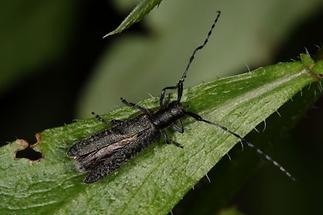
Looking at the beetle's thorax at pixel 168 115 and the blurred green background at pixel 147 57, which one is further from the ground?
the blurred green background at pixel 147 57

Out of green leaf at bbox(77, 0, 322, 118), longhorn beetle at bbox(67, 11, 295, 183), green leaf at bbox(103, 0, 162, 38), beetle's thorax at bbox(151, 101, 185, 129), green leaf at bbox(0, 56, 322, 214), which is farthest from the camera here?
green leaf at bbox(77, 0, 322, 118)

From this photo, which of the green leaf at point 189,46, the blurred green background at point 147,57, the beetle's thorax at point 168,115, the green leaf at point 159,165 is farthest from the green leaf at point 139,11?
the green leaf at point 189,46

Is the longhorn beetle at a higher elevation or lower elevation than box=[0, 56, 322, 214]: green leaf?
higher

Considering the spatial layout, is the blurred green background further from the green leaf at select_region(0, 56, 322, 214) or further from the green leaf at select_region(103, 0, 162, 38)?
the green leaf at select_region(103, 0, 162, 38)

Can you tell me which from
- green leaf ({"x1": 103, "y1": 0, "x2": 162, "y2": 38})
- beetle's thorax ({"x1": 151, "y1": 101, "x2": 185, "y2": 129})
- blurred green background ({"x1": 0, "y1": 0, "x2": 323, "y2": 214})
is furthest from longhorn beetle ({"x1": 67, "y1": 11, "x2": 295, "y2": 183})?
green leaf ({"x1": 103, "y1": 0, "x2": 162, "y2": 38})

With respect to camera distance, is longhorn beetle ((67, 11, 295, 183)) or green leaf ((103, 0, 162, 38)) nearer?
green leaf ((103, 0, 162, 38))

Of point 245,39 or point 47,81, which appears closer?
point 245,39

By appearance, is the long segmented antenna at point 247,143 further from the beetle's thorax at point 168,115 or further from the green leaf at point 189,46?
the green leaf at point 189,46

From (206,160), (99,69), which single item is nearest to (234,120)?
(206,160)

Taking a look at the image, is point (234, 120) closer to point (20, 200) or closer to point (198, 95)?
point (198, 95)
